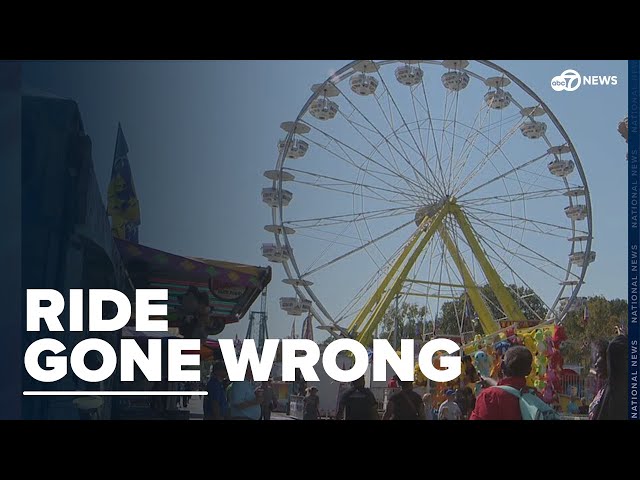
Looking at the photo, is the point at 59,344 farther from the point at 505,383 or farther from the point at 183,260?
the point at 505,383

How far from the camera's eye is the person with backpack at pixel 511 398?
6.21 m

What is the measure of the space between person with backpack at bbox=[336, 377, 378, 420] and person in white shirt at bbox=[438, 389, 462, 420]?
56cm

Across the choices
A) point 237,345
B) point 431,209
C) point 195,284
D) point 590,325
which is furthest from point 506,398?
point 431,209

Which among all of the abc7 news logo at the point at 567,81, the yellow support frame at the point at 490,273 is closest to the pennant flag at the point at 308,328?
the yellow support frame at the point at 490,273

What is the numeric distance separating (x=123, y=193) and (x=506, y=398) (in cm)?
356

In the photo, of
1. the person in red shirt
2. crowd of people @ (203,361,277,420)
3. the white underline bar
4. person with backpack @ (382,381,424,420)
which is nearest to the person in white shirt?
person with backpack @ (382,381,424,420)

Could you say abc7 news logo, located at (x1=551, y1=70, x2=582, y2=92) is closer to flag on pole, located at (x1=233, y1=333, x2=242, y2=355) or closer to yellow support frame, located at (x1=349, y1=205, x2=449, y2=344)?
yellow support frame, located at (x1=349, y1=205, x2=449, y2=344)

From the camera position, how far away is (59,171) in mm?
7266

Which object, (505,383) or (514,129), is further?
(514,129)

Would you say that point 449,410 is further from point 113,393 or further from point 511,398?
point 113,393

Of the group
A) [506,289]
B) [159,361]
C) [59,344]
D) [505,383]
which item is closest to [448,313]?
[506,289]

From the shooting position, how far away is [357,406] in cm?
751
